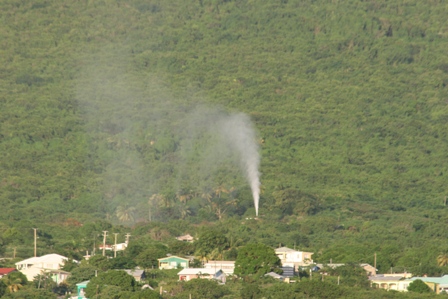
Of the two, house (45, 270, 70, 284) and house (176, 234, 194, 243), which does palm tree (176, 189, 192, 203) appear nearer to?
house (176, 234, 194, 243)

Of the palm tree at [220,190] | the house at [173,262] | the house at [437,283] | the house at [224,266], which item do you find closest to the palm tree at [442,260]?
the house at [437,283]

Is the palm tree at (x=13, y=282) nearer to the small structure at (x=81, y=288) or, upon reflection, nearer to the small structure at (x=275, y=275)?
the small structure at (x=81, y=288)

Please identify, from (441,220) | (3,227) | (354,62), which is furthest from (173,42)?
(3,227)

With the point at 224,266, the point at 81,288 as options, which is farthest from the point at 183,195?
the point at 81,288

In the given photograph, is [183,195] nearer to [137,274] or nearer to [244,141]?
[244,141]

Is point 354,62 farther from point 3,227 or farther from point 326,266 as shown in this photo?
point 326,266

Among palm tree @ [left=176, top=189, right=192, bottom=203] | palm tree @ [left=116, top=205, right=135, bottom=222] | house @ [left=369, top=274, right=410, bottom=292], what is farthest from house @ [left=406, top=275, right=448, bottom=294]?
palm tree @ [left=176, top=189, right=192, bottom=203]
